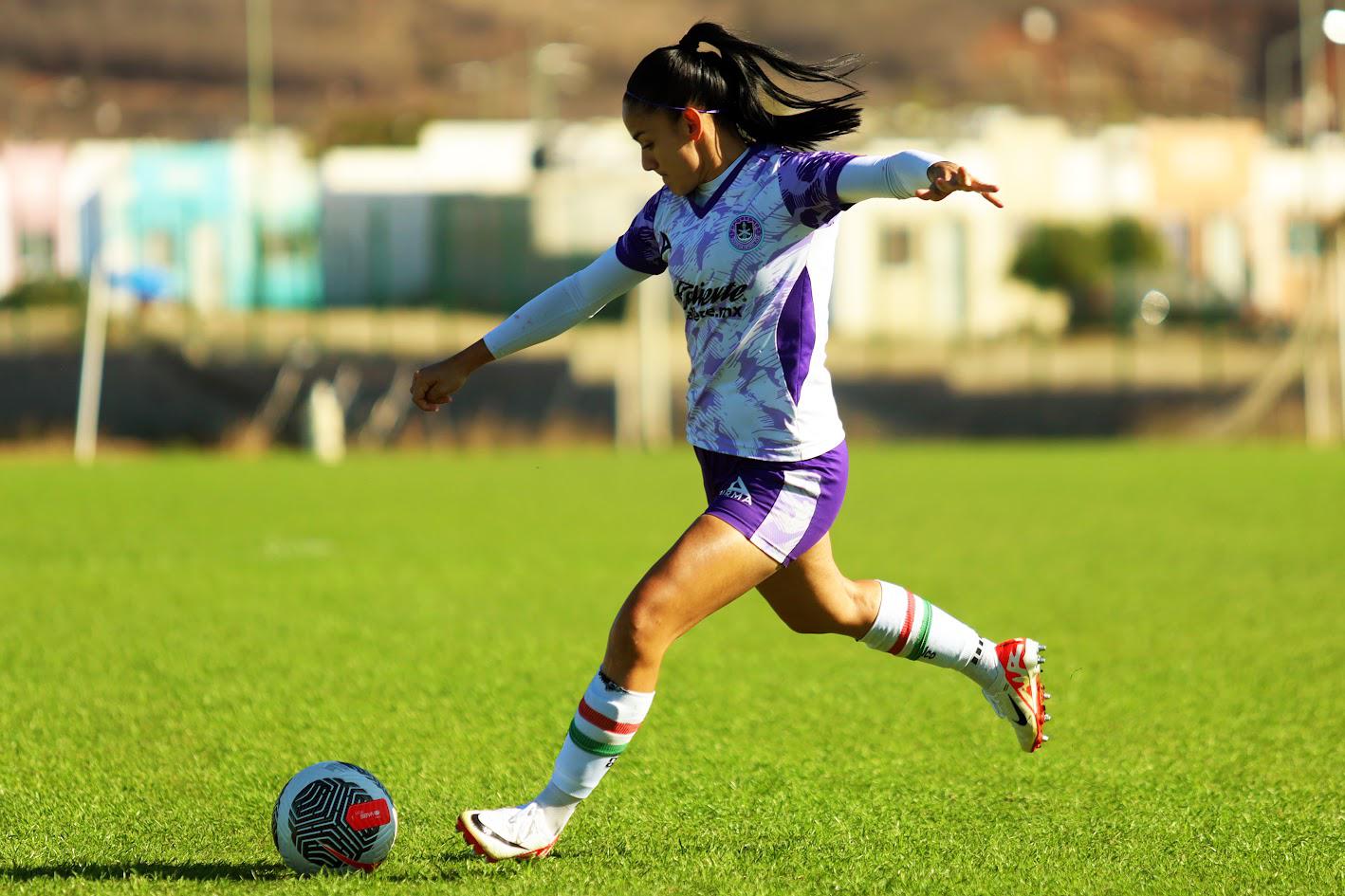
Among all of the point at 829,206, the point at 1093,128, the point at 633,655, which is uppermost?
the point at 1093,128

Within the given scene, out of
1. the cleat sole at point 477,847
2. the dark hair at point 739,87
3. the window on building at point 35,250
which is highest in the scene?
the window on building at point 35,250

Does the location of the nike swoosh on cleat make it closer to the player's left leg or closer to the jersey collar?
the player's left leg

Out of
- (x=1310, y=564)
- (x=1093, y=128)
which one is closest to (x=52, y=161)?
(x=1093, y=128)

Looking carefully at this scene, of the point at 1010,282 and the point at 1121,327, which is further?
the point at 1010,282

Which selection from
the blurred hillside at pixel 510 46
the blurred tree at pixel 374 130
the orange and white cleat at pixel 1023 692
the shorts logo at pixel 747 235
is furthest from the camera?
the blurred hillside at pixel 510 46

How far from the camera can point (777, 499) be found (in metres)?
4.73

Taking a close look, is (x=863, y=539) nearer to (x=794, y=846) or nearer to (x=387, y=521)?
(x=387, y=521)

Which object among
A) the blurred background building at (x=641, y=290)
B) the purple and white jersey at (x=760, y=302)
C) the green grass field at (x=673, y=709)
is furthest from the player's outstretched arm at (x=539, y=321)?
the blurred background building at (x=641, y=290)

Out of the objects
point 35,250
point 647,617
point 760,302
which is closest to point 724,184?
A: point 760,302

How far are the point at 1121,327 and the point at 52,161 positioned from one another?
39921 mm

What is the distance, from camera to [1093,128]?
4609 centimetres

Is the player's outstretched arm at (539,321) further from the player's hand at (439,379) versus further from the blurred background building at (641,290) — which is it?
the blurred background building at (641,290)

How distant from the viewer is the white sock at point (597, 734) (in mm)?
4598

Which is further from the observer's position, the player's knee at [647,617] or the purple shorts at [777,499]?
the purple shorts at [777,499]
